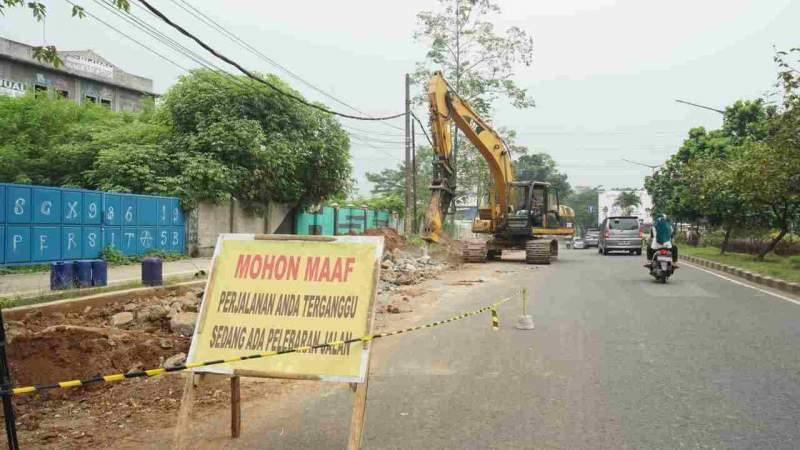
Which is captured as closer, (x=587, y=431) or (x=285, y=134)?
(x=587, y=431)

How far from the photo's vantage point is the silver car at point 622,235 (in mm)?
32812

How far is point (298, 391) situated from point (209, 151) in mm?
17184

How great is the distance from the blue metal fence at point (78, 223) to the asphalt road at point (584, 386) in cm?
979

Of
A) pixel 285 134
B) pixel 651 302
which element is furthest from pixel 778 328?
pixel 285 134

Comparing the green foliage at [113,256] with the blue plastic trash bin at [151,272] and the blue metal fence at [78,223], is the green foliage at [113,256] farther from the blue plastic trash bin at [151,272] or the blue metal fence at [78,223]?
the blue plastic trash bin at [151,272]

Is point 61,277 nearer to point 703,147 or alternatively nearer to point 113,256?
point 113,256

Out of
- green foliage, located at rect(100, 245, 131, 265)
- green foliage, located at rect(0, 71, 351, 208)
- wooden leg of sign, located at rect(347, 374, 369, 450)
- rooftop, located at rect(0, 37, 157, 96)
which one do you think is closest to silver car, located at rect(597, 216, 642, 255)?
green foliage, located at rect(0, 71, 351, 208)

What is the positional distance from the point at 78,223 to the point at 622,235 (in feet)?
85.1

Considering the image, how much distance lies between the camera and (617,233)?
3294cm

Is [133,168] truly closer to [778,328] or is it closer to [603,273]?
[603,273]

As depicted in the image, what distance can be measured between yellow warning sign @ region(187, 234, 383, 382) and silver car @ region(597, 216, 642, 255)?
31.0 m

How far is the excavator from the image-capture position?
19.8m

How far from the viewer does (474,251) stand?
23.0 metres

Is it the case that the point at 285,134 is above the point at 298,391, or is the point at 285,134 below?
above
